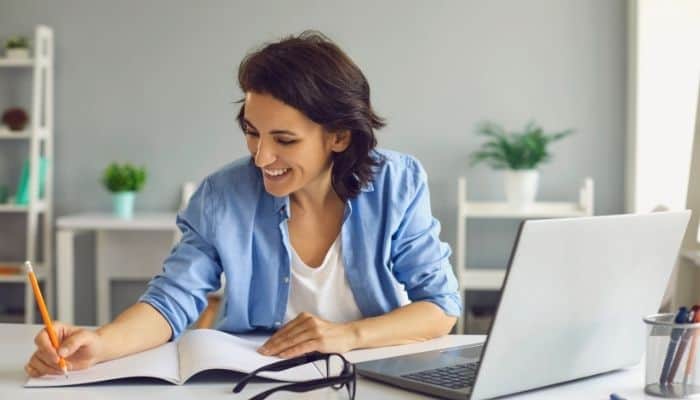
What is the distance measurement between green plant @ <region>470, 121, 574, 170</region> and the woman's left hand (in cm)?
244

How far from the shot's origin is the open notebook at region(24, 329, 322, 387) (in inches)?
49.4

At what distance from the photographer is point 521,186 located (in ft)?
12.6

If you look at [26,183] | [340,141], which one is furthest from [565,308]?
[26,183]

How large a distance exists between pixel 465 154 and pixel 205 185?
8.10 ft

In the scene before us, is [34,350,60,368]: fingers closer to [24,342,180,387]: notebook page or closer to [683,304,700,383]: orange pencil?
[24,342,180,387]: notebook page

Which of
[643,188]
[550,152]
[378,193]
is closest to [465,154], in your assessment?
[550,152]

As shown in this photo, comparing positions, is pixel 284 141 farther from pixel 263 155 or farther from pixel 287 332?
pixel 287 332

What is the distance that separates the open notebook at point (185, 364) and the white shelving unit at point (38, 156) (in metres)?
Result: 2.71

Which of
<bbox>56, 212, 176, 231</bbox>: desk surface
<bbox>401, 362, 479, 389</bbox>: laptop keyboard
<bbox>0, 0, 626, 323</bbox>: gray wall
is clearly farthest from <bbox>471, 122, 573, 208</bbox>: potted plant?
<bbox>401, 362, 479, 389</bbox>: laptop keyboard

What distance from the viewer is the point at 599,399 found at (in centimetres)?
119

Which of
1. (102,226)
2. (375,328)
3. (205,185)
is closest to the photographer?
(375,328)

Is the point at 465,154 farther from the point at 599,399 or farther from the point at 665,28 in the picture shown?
the point at 599,399

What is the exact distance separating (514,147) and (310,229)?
86.8 inches

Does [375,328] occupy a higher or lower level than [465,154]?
lower
